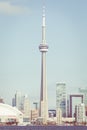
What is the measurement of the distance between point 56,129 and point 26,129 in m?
9.35

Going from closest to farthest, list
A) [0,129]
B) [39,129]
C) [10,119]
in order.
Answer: [0,129] < [39,129] < [10,119]

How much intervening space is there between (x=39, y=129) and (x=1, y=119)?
6412 centimetres

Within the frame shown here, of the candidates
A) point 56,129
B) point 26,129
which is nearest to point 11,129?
point 26,129

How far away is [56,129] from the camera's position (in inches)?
5399

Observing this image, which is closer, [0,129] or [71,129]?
[0,129]

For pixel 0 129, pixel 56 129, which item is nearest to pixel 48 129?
pixel 56 129

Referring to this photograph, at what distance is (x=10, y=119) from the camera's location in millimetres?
197500

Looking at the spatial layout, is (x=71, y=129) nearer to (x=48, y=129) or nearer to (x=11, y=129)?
(x=48, y=129)

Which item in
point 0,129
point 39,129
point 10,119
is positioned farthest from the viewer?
point 10,119

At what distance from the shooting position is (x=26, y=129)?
13450 cm

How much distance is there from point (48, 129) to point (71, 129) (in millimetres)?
9223

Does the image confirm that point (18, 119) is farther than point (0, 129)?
Yes

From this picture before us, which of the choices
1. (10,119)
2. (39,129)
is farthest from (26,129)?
(10,119)

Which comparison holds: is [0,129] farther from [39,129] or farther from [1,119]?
[1,119]
